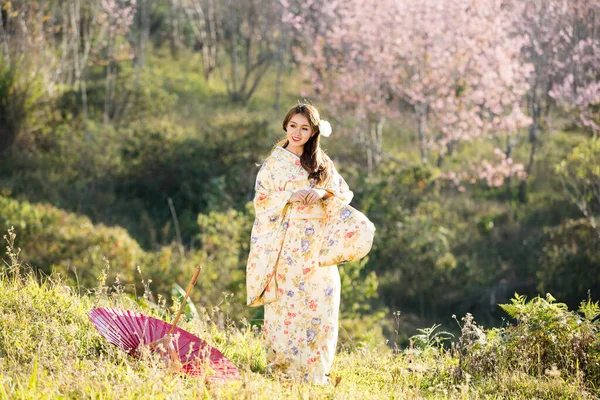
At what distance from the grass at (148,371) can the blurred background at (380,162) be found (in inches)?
114

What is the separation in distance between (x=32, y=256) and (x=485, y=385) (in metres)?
5.42

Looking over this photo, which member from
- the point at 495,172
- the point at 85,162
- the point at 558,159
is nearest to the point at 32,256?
the point at 85,162

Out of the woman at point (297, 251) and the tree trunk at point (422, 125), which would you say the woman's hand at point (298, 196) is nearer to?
the woman at point (297, 251)

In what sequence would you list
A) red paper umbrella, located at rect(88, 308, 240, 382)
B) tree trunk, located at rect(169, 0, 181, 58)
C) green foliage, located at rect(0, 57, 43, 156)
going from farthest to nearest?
tree trunk, located at rect(169, 0, 181, 58) → green foliage, located at rect(0, 57, 43, 156) → red paper umbrella, located at rect(88, 308, 240, 382)

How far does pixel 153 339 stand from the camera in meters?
3.40

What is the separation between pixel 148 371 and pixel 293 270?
100 cm

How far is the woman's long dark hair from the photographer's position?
3844 mm

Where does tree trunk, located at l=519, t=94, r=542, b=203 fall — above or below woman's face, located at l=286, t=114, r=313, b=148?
below

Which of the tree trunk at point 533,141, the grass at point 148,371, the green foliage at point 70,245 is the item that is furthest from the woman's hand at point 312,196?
the tree trunk at point 533,141

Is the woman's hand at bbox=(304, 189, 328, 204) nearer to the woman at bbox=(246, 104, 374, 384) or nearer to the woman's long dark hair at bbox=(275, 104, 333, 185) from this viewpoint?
the woman at bbox=(246, 104, 374, 384)

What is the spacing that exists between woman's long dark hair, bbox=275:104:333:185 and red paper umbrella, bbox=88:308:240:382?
102 centimetres

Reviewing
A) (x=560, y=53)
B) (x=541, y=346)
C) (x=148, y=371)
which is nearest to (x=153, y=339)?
(x=148, y=371)

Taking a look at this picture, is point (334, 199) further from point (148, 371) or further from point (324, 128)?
point (148, 371)

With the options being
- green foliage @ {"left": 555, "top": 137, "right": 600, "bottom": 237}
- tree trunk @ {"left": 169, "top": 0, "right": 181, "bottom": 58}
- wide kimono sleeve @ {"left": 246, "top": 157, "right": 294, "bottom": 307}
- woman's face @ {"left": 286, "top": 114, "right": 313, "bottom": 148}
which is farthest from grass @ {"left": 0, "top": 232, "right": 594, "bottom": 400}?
tree trunk @ {"left": 169, "top": 0, "right": 181, "bottom": 58}
